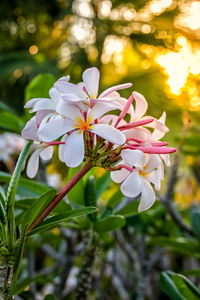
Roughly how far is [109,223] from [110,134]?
280mm

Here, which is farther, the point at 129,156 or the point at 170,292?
the point at 170,292

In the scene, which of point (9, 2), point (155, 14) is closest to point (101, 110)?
point (155, 14)

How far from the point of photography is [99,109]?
1.55 feet

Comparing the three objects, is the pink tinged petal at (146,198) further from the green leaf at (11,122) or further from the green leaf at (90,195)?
the green leaf at (11,122)

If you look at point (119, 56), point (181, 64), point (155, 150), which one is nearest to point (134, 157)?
point (155, 150)

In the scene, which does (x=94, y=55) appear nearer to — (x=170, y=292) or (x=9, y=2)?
(x=9, y=2)

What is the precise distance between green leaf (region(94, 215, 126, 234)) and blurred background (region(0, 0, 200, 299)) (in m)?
0.35

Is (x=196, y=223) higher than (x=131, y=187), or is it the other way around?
(x=131, y=187)

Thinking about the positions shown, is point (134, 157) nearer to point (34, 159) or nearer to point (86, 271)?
point (34, 159)

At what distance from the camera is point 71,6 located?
2.92 m

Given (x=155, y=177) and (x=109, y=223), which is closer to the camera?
(x=155, y=177)

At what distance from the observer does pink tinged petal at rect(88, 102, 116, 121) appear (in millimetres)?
470

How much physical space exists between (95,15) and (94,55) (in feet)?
0.90

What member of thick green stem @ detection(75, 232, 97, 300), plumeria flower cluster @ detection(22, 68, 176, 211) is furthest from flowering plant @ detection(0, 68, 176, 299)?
thick green stem @ detection(75, 232, 97, 300)
